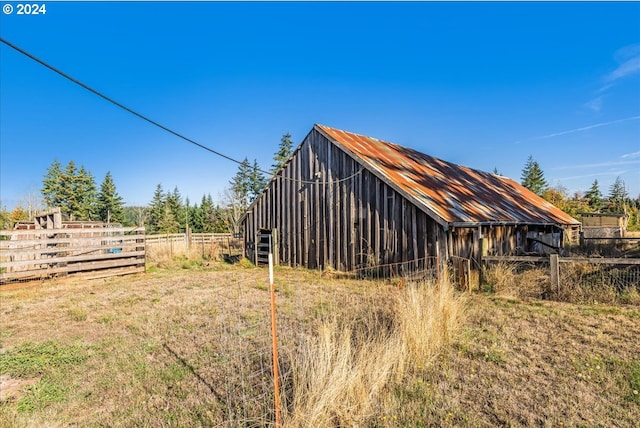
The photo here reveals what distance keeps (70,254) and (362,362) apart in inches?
493

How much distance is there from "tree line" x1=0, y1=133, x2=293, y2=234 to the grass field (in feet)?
127

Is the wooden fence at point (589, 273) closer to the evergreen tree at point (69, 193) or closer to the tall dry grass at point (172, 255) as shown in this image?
the tall dry grass at point (172, 255)

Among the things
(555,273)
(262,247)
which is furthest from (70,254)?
(555,273)

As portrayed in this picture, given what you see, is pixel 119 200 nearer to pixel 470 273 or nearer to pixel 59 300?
pixel 59 300

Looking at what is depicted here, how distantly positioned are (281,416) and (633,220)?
172ft

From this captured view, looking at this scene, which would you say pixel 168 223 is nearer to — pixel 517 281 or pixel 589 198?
pixel 517 281

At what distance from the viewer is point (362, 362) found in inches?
153

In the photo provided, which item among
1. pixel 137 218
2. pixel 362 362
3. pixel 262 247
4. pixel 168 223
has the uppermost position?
pixel 137 218

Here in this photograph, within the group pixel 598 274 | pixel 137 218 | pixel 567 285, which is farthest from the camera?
pixel 137 218

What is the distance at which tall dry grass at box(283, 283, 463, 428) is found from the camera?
3293 millimetres

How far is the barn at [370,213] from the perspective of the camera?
11359 millimetres

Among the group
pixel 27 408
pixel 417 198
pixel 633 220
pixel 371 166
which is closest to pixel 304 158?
pixel 371 166

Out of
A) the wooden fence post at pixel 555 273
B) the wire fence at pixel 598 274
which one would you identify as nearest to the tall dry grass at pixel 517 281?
the wooden fence post at pixel 555 273

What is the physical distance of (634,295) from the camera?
24.9ft
